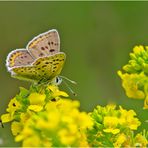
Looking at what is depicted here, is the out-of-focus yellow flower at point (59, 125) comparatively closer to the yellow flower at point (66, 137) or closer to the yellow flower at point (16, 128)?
the yellow flower at point (66, 137)

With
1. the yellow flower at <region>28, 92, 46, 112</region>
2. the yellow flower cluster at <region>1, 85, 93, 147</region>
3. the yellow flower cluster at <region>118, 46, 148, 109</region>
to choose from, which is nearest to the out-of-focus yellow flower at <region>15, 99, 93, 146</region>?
the yellow flower cluster at <region>1, 85, 93, 147</region>

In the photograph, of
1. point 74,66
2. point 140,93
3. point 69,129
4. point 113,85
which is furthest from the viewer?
point 74,66

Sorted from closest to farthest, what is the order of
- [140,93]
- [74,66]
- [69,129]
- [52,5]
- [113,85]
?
[69,129]
[140,93]
[113,85]
[74,66]
[52,5]

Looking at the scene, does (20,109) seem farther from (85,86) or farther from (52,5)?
(52,5)

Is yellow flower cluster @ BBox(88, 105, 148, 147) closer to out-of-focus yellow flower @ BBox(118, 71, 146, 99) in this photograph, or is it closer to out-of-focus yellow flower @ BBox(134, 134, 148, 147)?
out-of-focus yellow flower @ BBox(134, 134, 148, 147)

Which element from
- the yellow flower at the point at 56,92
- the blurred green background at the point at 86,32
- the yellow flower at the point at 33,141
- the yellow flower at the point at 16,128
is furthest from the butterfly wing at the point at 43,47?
the blurred green background at the point at 86,32

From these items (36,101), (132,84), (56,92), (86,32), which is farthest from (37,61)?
(86,32)

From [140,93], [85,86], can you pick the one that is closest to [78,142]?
[140,93]
